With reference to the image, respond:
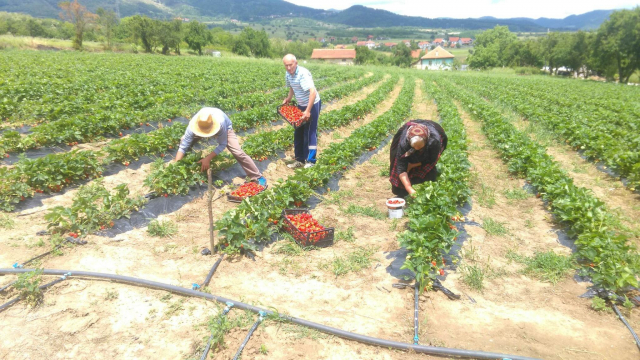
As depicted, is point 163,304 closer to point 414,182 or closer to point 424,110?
point 414,182

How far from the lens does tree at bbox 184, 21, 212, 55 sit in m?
61.7

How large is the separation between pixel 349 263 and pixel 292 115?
396 cm

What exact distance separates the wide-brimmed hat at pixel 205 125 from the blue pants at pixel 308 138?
7.53 ft

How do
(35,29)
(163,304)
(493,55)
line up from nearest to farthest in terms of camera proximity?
(163,304), (35,29), (493,55)

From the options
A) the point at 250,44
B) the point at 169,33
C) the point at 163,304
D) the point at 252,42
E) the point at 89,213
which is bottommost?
the point at 163,304

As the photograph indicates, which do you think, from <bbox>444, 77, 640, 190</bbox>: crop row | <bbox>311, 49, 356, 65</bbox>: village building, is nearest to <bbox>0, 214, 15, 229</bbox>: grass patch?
<bbox>444, 77, 640, 190</bbox>: crop row

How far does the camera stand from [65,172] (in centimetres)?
612

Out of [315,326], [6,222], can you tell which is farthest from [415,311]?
[6,222]

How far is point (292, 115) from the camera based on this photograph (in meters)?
7.63

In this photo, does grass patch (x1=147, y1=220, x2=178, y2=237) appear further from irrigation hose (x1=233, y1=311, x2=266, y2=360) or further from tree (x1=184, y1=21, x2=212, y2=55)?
tree (x1=184, y1=21, x2=212, y2=55)

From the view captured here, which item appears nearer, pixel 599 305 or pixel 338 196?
pixel 599 305

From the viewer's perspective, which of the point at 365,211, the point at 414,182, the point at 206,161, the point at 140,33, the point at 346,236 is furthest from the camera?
the point at 140,33

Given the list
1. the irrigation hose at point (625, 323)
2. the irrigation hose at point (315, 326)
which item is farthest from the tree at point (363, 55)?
the irrigation hose at point (315, 326)

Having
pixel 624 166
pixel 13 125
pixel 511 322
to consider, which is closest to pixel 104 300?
pixel 511 322
